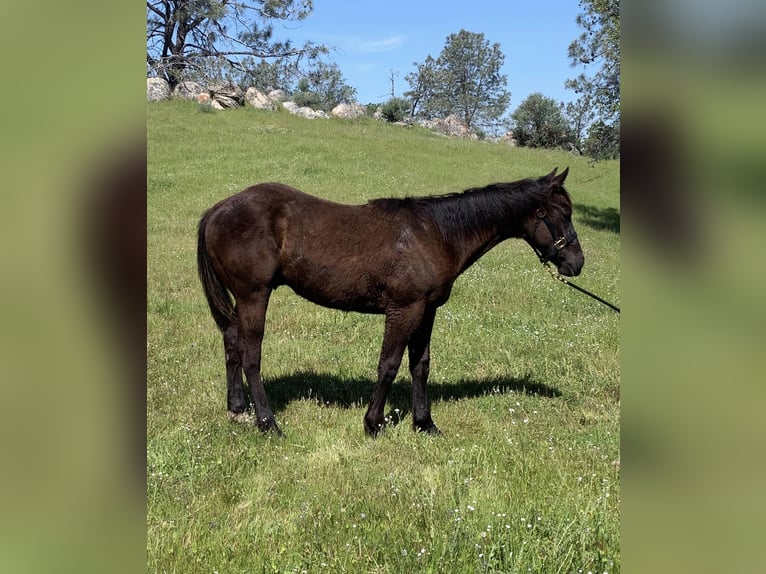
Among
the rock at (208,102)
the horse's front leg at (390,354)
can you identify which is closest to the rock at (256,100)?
the rock at (208,102)

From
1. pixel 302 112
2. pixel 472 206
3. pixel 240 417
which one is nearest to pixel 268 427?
pixel 240 417

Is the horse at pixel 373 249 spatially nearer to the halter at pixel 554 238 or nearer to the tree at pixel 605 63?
the halter at pixel 554 238

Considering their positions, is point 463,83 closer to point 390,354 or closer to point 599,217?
point 599,217

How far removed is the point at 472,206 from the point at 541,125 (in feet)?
183

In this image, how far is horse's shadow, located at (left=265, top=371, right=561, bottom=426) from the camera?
633 cm

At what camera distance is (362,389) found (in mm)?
6707

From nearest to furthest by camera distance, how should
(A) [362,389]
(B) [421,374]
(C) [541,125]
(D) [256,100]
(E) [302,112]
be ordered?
1. (B) [421,374]
2. (A) [362,389]
3. (D) [256,100]
4. (E) [302,112]
5. (C) [541,125]

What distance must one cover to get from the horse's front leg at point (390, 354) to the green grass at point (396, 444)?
19 cm

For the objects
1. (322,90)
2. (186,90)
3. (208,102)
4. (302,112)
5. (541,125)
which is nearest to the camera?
(186,90)

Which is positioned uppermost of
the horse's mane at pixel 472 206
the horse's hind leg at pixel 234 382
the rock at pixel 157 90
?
the rock at pixel 157 90

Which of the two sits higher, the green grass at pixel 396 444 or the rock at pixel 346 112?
the rock at pixel 346 112

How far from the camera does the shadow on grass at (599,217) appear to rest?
22420 mm
